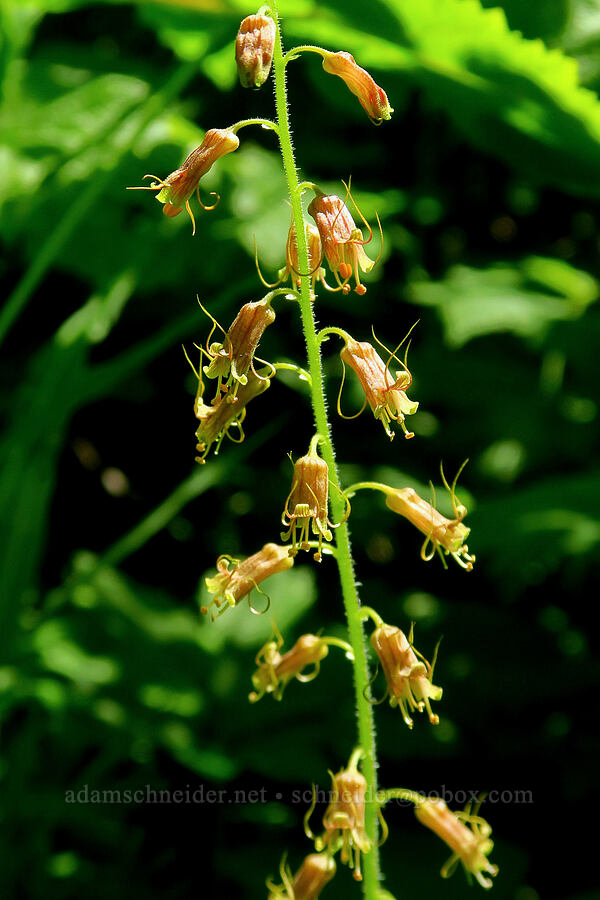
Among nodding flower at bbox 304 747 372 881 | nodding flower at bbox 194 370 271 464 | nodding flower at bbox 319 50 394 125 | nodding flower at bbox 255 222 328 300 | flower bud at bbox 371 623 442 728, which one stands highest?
nodding flower at bbox 319 50 394 125

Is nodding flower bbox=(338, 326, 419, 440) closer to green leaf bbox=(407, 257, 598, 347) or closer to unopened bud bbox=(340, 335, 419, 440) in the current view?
unopened bud bbox=(340, 335, 419, 440)

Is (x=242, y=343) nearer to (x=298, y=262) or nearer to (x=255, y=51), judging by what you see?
(x=298, y=262)

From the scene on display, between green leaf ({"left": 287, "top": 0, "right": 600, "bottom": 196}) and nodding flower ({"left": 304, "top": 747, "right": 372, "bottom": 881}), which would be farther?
green leaf ({"left": 287, "top": 0, "right": 600, "bottom": 196})

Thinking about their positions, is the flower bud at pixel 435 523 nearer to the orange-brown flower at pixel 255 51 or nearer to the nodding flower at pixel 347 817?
the nodding flower at pixel 347 817

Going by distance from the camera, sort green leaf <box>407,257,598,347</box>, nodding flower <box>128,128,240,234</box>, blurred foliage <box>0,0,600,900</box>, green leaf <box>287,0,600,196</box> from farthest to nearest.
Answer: green leaf <box>407,257,598,347</box>
blurred foliage <box>0,0,600,900</box>
green leaf <box>287,0,600,196</box>
nodding flower <box>128,128,240,234</box>

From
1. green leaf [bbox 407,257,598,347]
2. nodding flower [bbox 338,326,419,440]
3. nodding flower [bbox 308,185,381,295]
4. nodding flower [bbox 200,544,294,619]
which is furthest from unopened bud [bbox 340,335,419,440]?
green leaf [bbox 407,257,598,347]

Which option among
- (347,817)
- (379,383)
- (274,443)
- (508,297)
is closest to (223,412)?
(379,383)
